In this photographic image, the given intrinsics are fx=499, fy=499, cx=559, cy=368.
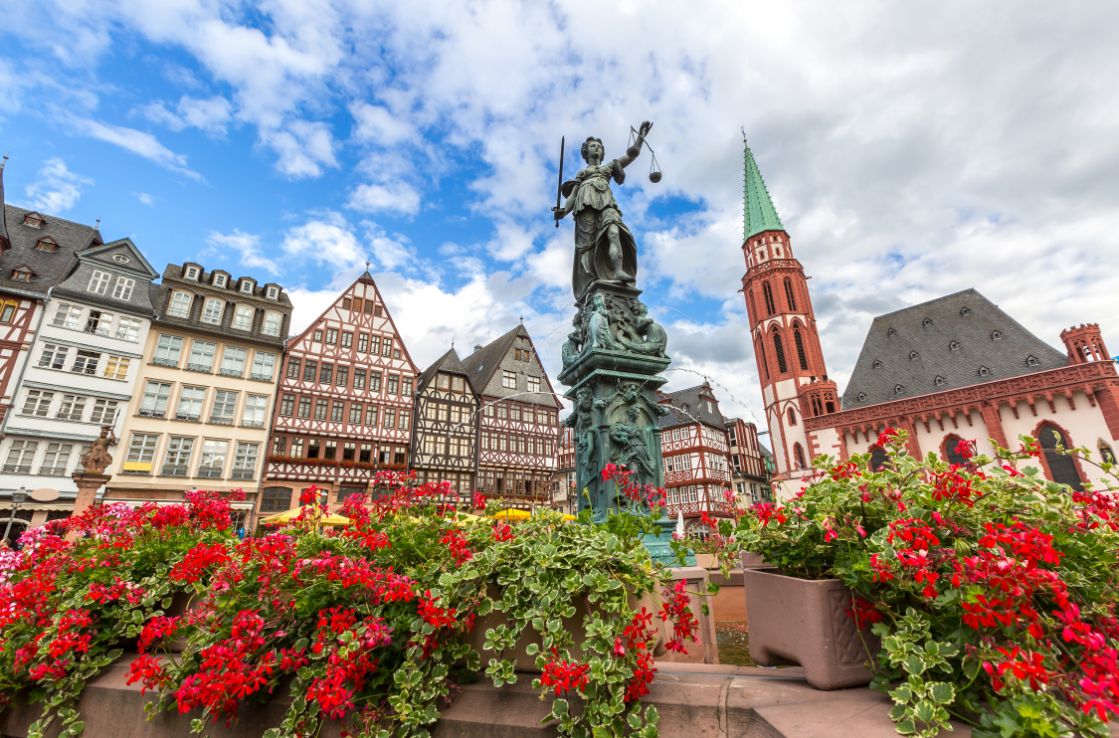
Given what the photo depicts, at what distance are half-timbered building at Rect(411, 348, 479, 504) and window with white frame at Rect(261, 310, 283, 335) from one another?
844 cm

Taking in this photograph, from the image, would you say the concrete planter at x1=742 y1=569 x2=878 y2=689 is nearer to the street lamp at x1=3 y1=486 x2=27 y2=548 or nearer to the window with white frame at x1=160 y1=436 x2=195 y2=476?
the street lamp at x1=3 y1=486 x2=27 y2=548

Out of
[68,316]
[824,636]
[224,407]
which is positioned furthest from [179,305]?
[824,636]

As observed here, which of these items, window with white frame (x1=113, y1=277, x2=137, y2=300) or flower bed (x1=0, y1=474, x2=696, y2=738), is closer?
flower bed (x1=0, y1=474, x2=696, y2=738)

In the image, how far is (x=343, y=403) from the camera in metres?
27.9

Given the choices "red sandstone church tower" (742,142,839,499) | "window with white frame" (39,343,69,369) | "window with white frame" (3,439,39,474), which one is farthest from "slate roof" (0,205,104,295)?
"red sandstone church tower" (742,142,839,499)

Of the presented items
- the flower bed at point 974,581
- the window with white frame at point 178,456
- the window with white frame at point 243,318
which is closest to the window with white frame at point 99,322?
the window with white frame at point 243,318

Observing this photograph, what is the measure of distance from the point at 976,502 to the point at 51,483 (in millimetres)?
30144

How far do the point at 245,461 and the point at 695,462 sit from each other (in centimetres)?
3333

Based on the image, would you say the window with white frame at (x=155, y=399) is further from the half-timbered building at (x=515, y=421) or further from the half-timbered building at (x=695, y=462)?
the half-timbered building at (x=695, y=462)

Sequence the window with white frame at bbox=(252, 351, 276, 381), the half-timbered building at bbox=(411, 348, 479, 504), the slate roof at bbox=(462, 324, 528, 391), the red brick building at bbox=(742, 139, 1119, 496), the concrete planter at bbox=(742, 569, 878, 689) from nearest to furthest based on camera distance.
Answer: the concrete planter at bbox=(742, 569, 878, 689), the window with white frame at bbox=(252, 351, 276, 381), the half-timbered building at bbox=(411, 348, 479, 504), the red brick building at bbox=(742, 139, 1119, 496), the slate roof at bbox=(462, 324, 528, 391)

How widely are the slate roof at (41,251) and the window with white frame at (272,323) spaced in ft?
27.7

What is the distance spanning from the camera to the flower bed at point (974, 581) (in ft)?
4.30

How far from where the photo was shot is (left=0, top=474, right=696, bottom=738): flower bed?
188cm

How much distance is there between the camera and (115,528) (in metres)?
3.59
